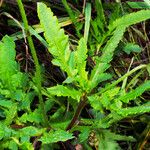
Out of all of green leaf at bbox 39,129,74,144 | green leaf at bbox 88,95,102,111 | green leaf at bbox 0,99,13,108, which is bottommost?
green leaf at bbox 39,129,74,144

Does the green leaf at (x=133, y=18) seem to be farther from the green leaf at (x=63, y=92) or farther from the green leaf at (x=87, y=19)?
the green leaf at (x=63, y=92)

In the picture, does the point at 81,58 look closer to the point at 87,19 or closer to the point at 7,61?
the point at 7,61

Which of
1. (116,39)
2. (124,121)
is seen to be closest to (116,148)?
(124,121)

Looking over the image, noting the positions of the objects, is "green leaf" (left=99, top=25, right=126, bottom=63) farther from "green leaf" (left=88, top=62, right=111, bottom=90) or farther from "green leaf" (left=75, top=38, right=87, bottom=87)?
"green leaf" (left=75, top=38, right=87, bottom=87)

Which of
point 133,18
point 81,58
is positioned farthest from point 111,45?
point 81,58

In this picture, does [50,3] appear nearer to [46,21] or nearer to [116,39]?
[116,39]

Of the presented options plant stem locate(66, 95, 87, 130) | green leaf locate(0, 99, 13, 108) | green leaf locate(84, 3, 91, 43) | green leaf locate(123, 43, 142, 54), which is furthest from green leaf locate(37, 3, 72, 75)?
green leaf locate(123, 43, 142, 54)

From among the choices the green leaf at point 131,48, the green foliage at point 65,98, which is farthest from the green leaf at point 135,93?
the green leaf at point 131,48
